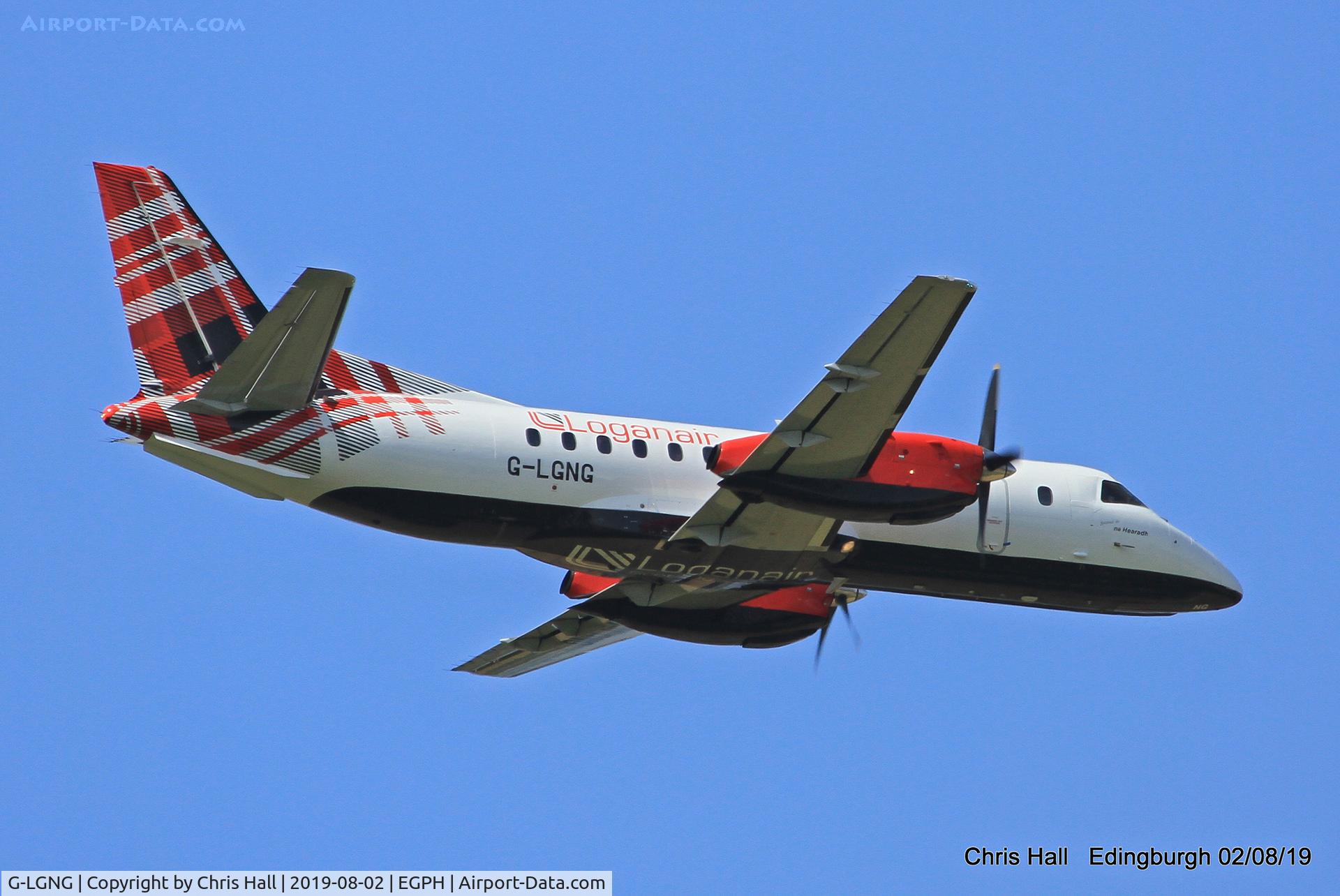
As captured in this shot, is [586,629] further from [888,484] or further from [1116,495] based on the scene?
[1116,495]

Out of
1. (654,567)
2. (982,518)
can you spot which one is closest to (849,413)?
(654,567)

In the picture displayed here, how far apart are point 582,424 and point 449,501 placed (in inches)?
102

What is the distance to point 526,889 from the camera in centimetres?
2467

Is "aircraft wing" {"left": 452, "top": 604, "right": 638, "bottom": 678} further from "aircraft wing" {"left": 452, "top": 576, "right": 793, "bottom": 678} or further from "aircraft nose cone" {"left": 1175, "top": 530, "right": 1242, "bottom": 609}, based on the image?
"aircraft nose cone" {"left": 1175, "top": 530, "right": 1242, "bottom": 609}

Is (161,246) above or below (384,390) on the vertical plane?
above

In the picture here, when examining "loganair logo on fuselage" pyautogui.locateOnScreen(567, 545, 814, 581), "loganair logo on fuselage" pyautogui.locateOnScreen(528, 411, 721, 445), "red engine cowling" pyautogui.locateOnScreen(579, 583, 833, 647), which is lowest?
"loganair logo on fuselage" pyautogui.locateOnScreen(567, 545, 814, 581)

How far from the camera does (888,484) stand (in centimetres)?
2366

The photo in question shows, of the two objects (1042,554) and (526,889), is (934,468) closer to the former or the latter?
(1042,554)

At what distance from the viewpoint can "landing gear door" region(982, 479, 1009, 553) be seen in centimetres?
2669

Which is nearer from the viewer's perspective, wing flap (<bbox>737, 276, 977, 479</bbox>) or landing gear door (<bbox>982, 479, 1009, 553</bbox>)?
wing flap (<bbox>737, 276, 977, 479</bbox>)

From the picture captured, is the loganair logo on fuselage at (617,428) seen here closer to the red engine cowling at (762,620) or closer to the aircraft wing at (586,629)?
the aircraft wing at (586,629)

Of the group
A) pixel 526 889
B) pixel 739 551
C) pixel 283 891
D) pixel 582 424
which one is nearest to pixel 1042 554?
pixel 739 551

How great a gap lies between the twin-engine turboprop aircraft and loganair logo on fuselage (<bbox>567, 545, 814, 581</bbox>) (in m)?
0.05

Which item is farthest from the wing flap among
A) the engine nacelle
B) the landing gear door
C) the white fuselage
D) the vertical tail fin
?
the vertical tail fin
